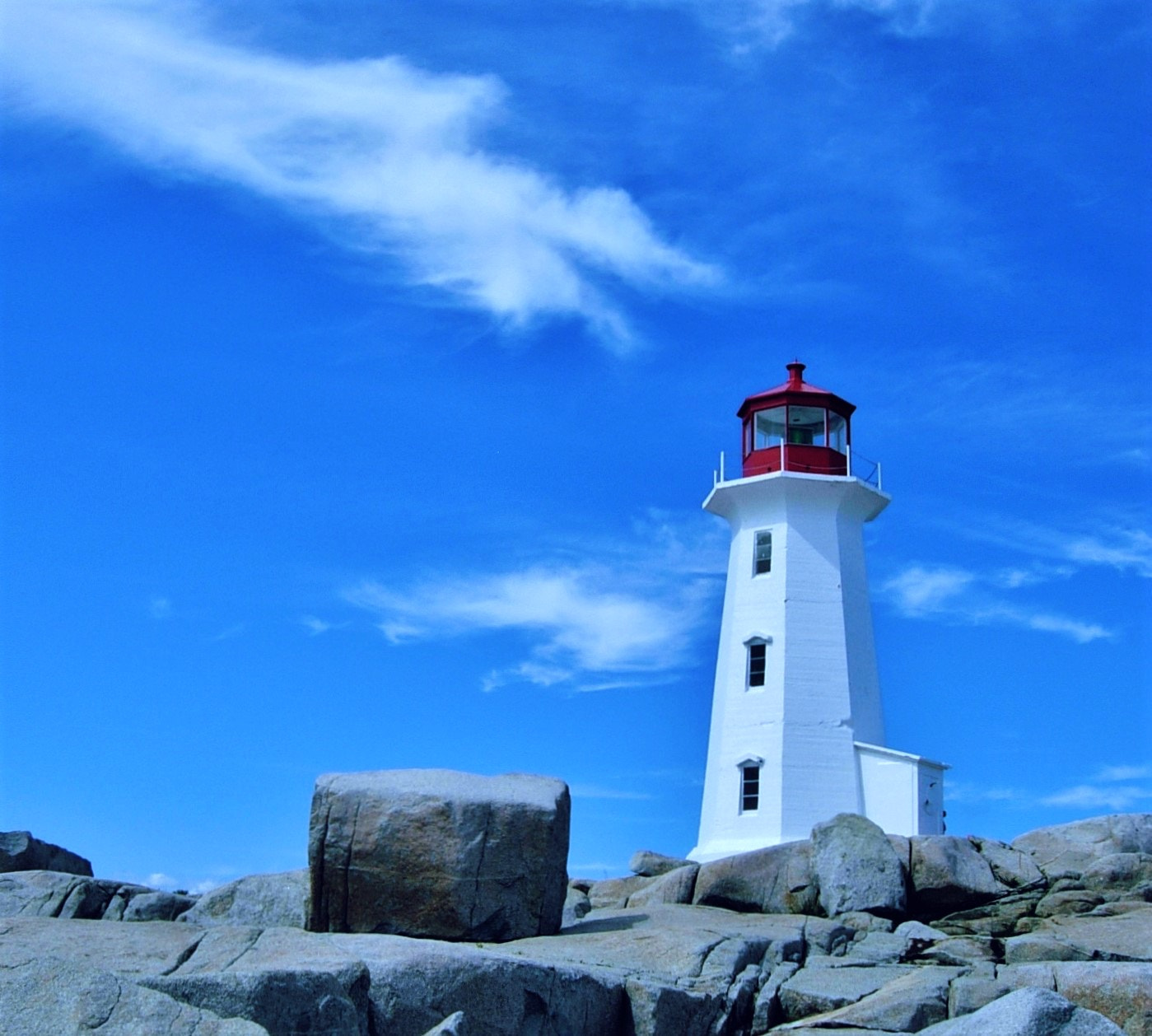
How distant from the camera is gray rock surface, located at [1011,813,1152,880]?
22953mm

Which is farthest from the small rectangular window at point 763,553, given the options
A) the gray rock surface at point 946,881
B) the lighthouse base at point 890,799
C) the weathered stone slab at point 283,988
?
the weathered stone slab at point 283,988

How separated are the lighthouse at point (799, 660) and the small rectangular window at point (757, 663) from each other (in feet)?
0.08

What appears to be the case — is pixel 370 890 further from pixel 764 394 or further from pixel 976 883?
pixel 764 394

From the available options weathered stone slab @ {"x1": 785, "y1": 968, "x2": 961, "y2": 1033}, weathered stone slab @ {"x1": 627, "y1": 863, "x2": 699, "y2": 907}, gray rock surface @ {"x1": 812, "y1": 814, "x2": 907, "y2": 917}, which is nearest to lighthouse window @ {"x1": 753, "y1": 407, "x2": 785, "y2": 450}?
weathered stone slab @ {"x1": 627, "y1": 863, "x2": 699, "y2": 907}

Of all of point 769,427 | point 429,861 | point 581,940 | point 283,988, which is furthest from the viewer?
point 769,427

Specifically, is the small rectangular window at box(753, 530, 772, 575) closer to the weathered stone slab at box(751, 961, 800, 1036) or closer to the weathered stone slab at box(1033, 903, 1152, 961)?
the weathered stone slab at box(1033, 903, 1152, 961)

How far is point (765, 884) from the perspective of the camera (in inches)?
819

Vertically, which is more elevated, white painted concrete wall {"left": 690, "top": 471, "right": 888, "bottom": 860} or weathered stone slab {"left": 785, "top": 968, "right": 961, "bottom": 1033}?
white painted concrete wall {"left": 690, "top": 471, "right": 888, "bottom": 860}

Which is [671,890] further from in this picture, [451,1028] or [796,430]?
[796,430]

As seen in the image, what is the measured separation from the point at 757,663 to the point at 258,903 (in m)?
14.8

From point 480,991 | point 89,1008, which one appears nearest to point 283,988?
point 89,1008

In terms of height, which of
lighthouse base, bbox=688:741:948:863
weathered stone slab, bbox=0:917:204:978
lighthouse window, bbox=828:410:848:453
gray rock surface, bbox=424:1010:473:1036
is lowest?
gray rock surface, bbox=424:1010:473:1036

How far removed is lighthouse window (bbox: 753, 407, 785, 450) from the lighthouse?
0.37 ft

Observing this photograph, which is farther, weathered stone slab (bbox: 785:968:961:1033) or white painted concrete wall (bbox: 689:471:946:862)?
white painted concrete wall (bbox: 689:471:946:862)
